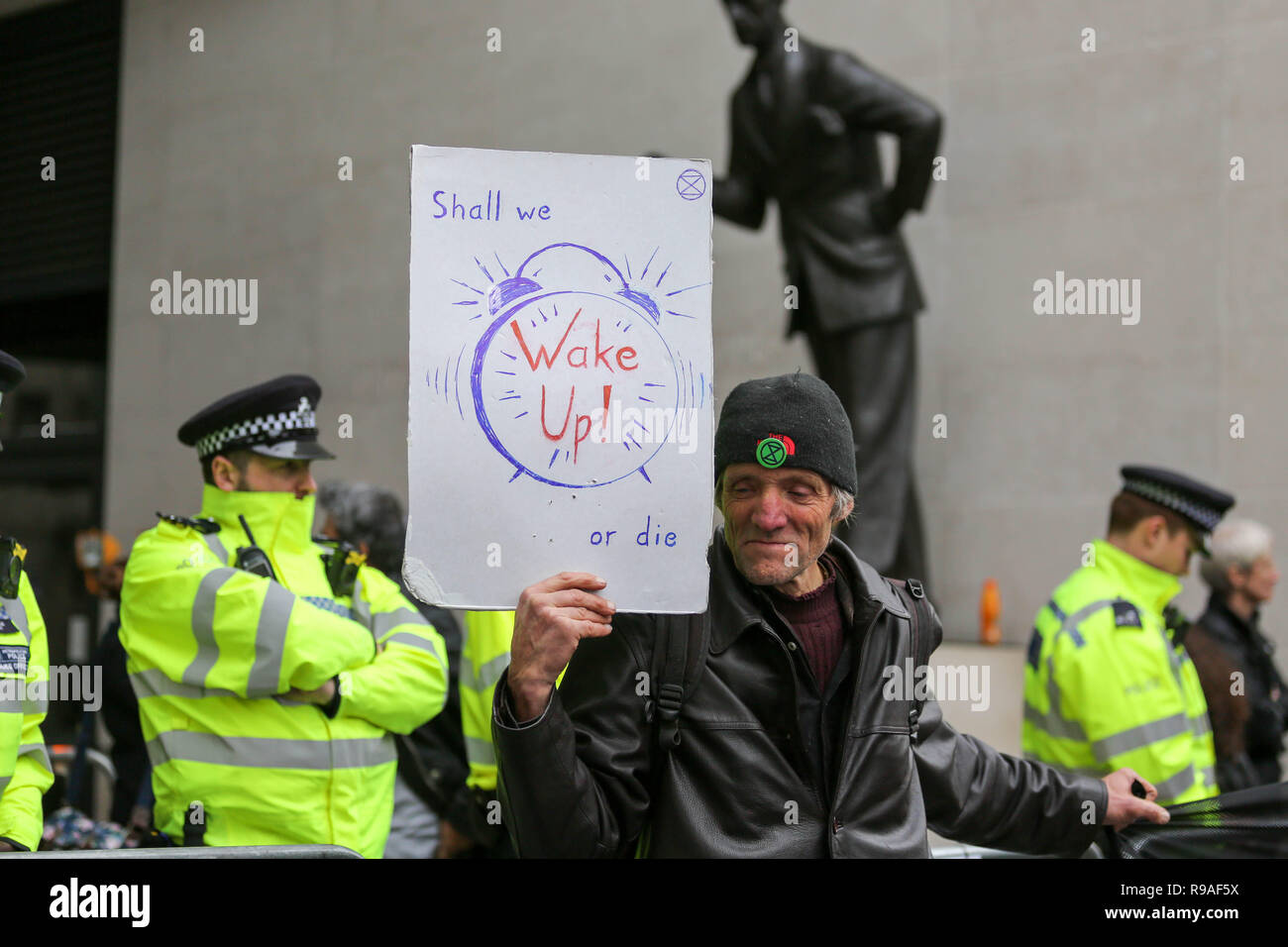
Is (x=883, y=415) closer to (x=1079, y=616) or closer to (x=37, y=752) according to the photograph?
(x=1079, y=616)

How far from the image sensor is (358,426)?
9398 mm

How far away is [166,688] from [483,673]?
0.89m

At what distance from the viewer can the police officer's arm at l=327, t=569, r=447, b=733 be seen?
3598 mm

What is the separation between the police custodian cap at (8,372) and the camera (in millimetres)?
2998

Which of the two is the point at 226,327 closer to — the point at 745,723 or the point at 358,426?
the point at 358,426

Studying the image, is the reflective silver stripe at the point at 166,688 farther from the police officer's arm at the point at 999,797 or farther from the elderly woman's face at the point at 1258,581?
the elderly woman's face at the point at 1258,581

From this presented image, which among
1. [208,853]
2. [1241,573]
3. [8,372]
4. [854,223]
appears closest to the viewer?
[208,853]

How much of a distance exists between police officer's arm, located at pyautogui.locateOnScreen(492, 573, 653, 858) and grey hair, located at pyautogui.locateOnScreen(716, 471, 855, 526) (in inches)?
10.9

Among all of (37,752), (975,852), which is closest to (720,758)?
(975,852)

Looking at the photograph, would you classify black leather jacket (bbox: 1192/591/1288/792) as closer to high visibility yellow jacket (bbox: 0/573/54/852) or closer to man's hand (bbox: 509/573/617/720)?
man's hand (bbox: 509/573/617/720)

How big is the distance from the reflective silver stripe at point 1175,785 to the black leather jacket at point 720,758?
2097 mm

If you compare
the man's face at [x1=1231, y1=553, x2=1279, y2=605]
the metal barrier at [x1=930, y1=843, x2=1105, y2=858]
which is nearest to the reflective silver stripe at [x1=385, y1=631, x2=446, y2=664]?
the metal barrier at [x1=930, y1=843, x2=1105, y2=858]

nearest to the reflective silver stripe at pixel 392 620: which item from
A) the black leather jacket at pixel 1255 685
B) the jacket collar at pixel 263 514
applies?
the jacket collar at pixel 263 514

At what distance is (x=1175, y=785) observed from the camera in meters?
4.24
